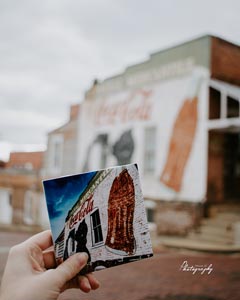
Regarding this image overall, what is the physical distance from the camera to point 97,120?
7.22m

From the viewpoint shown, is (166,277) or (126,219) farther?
(166,277)

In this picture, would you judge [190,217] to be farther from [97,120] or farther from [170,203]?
[97,120]

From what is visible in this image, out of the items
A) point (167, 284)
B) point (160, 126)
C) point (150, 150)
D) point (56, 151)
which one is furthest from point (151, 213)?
point (167, 284)

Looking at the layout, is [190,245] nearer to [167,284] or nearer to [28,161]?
[167,284]

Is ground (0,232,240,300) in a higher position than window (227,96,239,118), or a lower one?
lower

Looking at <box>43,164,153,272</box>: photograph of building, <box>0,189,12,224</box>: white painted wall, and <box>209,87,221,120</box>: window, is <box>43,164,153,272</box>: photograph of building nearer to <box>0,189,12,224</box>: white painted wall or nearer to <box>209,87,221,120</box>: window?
<box>209,87,221,120</box>: window

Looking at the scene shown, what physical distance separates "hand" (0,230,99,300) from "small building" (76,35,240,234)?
4.34 metres

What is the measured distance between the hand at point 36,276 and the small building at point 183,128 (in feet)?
14.2

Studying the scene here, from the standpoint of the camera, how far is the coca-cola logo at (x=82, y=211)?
915 mm

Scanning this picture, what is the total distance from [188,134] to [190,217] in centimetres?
120

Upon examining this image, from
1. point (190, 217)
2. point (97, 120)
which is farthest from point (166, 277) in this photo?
point (97, 120)

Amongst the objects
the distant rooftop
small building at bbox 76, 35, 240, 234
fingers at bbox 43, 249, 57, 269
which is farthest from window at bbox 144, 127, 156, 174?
fingers at bbox 43, 249, 57, 269

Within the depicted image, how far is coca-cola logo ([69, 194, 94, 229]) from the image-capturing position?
0.92 meters

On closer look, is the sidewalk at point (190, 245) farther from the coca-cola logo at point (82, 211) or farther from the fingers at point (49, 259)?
the coca-cola logo at point (82, 211)
